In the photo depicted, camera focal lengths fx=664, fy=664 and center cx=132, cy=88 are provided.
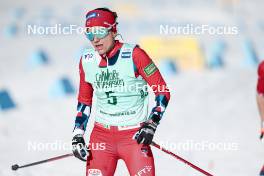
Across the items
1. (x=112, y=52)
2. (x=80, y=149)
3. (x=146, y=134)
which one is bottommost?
(x=80, y=149)

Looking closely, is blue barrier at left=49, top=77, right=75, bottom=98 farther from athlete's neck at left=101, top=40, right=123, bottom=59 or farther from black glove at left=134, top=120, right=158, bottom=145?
black glove at left=134, top=120, right=158, bottom=145

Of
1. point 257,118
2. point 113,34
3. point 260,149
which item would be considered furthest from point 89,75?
point 257,118

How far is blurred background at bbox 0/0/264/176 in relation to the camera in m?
9.20

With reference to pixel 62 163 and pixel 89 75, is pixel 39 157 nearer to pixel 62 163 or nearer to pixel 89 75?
pixel 62 163

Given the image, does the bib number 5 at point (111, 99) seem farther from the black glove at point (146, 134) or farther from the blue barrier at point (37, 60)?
the blue barrier at point (37, 60)

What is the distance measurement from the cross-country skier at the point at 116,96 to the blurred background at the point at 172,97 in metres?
2.66

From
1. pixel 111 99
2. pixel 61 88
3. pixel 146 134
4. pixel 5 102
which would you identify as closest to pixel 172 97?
pixel 61 88

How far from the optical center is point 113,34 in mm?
5246

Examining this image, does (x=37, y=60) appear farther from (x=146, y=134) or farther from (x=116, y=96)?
(x=146, y=134)

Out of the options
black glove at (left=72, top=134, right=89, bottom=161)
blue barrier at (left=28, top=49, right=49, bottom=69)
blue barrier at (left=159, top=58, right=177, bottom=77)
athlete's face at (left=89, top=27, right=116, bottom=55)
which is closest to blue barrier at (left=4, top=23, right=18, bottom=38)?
blue barrier at (left=28, top=49, right=49, bottom=69)

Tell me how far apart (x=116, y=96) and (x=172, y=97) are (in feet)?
27.9

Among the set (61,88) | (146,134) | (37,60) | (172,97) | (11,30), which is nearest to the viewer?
(146,134)

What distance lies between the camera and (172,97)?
1371 cm

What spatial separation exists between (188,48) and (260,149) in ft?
31.9
